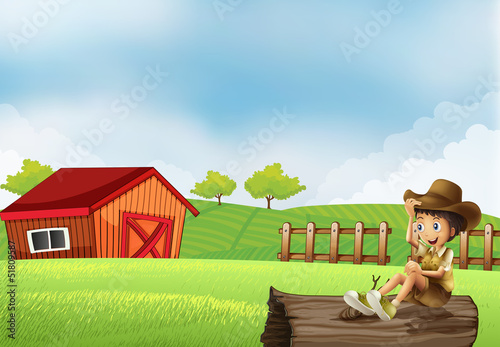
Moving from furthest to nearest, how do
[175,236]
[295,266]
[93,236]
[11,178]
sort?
[11,178], [175,236], [93,236], [295,266]

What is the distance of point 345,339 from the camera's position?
407 cm

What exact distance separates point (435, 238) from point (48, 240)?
10008 mm

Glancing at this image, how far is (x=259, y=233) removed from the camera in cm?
2364

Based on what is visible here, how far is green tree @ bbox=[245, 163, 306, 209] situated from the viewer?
3753 centimetres

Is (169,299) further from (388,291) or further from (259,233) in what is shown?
(259,233)

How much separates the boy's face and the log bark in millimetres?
603

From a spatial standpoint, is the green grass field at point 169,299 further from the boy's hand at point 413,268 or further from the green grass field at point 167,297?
the boy's hand at point 413,268

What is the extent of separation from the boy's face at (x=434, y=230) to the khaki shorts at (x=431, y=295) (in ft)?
1.12

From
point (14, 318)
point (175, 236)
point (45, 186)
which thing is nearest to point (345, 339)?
point (14, 318)

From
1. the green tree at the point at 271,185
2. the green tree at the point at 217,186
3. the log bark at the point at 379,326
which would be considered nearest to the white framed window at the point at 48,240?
the log bark at the point at 379,326

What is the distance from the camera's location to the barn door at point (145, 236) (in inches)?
484

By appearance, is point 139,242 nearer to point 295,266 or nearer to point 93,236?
point 93,236

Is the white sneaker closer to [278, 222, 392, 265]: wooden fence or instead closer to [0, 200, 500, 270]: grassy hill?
[278, 222, 392, 265]: wooden fence

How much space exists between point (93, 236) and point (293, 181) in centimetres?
2729
